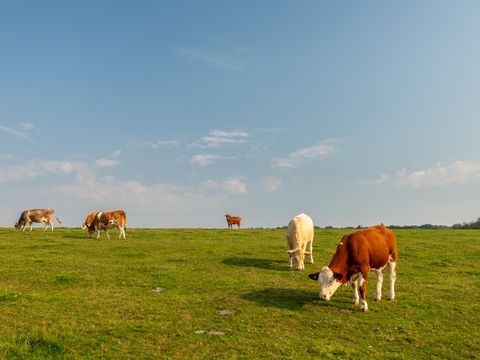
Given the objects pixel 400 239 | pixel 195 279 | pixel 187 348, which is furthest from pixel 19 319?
pixel 400 239

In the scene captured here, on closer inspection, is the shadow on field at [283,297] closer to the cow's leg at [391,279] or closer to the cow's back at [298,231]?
the cow's leg at [391,279]

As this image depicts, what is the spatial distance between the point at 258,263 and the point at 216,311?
8623mm

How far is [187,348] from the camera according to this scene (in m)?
9.52

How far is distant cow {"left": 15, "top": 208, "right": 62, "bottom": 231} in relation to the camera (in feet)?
127

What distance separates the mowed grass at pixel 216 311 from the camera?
9578mm

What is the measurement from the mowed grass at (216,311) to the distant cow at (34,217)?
55.2 ft

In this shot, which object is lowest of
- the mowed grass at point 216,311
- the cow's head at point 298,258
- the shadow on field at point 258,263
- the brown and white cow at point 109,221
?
the mowed grass at point 216,311

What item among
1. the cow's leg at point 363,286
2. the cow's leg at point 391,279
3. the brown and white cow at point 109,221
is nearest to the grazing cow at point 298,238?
the cow's leg at point 391,279

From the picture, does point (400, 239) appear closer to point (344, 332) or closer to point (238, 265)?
point (238, 265)

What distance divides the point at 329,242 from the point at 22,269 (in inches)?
795

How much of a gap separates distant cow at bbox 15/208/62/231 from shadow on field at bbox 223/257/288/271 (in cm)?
2449

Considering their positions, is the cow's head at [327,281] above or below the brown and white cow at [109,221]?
below

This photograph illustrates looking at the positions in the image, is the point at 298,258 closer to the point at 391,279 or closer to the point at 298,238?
the point at 298,238

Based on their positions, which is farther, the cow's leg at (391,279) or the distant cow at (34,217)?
the distant cow at (34,217)
